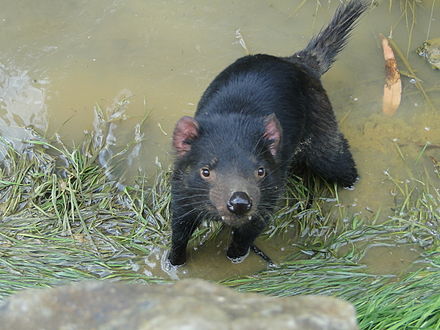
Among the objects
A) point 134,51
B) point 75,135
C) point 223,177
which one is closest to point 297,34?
point 134,51

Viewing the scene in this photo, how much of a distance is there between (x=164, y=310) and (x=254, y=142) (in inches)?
79.0

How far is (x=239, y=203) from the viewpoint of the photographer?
11.3 feet

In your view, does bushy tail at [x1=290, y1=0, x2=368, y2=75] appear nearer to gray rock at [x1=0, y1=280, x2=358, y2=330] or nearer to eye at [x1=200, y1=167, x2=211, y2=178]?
eye at [x1=200, y1=167, x2=211, y2=178]

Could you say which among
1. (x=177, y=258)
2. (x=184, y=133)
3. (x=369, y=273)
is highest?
(x=184, y=133)

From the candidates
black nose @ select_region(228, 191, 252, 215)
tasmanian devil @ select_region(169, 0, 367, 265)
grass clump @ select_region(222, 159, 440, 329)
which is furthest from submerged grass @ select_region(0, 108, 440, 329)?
black nose @ select_region(228, 191, 252, 215)

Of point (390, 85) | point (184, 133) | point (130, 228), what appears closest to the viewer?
point (184, 133)

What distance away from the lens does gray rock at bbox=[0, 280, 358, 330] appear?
1.92 meters

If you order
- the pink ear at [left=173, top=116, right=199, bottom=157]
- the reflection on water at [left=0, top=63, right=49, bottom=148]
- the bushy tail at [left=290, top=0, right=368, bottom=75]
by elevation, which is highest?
the bushy tail at [left=290, top=0, right=368, bottom=75]

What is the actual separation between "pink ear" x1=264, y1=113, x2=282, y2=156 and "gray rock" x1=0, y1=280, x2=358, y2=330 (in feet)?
6.23

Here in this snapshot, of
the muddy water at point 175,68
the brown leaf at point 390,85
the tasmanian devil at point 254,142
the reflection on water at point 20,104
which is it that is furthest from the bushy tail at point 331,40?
the reflection on water at point 20,104

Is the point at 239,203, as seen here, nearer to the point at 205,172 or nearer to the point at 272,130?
the point at 205,172

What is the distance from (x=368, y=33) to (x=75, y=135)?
2913 millimetres

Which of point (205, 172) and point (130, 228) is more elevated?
point (205, 172)

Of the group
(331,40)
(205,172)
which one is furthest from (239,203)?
(331,40)
